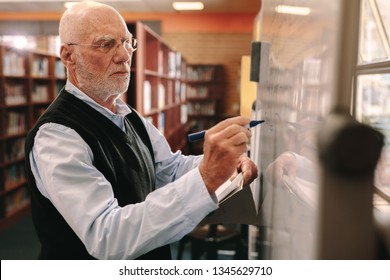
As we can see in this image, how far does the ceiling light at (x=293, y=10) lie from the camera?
0.70 meters

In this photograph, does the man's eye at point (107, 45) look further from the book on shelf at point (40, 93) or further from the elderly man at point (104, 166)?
the book on shelf at point (40, 93)

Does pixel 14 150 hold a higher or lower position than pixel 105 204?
lower

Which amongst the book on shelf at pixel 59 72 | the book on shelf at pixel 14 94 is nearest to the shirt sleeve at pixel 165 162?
the book on shelf at pixel 14 94

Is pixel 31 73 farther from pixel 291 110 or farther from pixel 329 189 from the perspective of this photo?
pixel 329 189

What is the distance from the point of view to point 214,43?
868cm

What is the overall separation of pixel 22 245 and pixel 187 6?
5751mm

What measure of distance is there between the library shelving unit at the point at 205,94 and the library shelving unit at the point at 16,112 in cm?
369

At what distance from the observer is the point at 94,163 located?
3.51 feet

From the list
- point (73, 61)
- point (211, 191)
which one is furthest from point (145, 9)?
point (211, 191)

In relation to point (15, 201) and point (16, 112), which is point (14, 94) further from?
point (15, 201)

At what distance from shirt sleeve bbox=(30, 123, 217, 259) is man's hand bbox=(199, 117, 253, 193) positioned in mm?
37

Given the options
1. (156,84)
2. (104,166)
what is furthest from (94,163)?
(156,84)

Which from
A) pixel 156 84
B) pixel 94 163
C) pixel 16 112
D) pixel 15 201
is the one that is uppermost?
pixel 156 84
